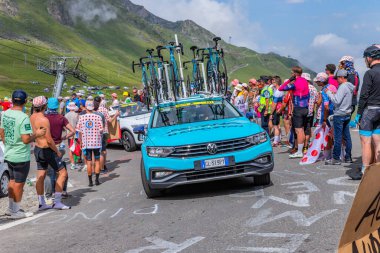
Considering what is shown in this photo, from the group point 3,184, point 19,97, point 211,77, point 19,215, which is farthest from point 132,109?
point 19,97

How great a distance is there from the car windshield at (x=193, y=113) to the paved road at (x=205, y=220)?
4.12 feet

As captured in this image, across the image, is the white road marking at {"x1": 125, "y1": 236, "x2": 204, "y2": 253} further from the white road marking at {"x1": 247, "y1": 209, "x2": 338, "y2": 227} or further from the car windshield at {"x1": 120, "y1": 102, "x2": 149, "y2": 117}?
the car windshield at {"x1": 120, "y1": 102, "x2": 149, "y2": 117}

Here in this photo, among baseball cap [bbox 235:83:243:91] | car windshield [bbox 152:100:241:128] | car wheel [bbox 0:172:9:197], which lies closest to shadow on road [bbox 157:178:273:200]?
car windshield [bbox 152:100:241:128]

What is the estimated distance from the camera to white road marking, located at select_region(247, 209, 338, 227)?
6.12 metres

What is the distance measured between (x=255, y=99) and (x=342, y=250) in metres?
15.1

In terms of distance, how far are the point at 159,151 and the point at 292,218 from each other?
8.73 ft

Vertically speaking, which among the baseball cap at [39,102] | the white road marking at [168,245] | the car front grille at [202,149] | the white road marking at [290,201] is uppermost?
the baseball cap at [39,102]

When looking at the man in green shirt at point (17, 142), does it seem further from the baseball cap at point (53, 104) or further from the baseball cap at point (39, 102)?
the baseball cap at point (53, 104)

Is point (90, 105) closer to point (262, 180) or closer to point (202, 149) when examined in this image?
point (202, 149)

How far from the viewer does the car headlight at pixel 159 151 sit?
8.06 meters

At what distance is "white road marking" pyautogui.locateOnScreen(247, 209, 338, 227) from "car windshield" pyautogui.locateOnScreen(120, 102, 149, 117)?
1196cm

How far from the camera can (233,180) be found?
969 cm

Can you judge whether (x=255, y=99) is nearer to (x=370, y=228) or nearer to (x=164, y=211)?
(x=164, y=211)

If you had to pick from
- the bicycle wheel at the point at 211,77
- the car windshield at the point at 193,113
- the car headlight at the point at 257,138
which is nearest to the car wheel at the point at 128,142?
the bicycle wheel at the point at 211,77
